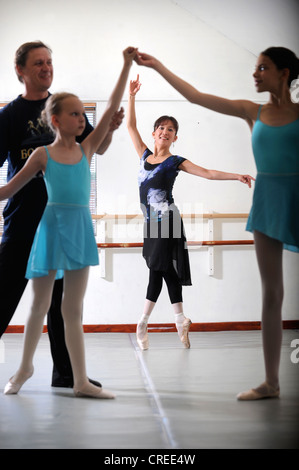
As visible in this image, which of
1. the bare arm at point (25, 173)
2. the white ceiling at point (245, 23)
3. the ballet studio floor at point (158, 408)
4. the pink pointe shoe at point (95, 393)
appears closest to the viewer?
the ballet studio floor at point (158, 408)

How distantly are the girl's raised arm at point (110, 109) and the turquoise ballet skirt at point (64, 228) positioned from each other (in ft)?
0.35

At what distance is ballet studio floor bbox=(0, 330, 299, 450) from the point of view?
62.3 inches

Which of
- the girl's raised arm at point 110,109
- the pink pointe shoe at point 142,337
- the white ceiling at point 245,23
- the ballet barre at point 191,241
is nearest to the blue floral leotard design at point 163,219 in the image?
the pink pointe shoe at point 142,337

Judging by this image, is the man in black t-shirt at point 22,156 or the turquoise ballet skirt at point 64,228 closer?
the turquoise ballet skirt at point 64,228

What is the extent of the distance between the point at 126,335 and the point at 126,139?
1576mm

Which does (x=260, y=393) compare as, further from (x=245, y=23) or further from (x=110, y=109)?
(x=245, y=23)

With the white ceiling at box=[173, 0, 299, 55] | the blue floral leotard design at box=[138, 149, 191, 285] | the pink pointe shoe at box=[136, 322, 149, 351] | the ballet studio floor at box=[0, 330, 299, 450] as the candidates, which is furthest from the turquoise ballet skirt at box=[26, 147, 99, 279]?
the white ceiling at box=[173, 0, 299, 55]

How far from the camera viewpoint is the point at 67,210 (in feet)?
6.59

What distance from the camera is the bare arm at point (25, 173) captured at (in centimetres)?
201

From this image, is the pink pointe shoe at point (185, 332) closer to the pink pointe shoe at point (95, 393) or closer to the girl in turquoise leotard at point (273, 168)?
the pink pointe shoe at point (95, 393)

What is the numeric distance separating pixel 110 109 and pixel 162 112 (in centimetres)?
276

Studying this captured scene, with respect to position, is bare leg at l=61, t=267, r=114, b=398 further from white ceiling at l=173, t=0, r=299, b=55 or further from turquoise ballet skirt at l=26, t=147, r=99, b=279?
white ceiling at l=173, t=0, r=299, b=55

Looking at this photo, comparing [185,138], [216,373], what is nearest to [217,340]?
[216,373]

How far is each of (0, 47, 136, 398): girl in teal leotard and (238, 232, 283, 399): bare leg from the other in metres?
0.57
